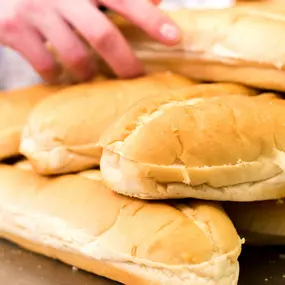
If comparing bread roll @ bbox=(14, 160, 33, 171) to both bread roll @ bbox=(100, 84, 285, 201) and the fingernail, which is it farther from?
the fingernail

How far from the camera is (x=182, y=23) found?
1075 mm

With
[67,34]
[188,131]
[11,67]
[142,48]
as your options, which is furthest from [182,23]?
[11,67]

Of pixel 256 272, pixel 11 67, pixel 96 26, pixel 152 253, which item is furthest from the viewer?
pixel 11 67

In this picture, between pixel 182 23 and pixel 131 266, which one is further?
pixel 182 23

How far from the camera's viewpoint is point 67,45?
1079 mm

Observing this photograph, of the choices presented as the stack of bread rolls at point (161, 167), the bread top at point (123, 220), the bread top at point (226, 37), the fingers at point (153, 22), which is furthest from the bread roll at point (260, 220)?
the fingers at point (153, 22)

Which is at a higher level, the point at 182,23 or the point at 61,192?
the point at 182,23

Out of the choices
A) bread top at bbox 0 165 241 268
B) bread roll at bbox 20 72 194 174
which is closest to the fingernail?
bread roll at bbox 20 72 194 174

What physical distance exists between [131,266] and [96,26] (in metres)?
0.48

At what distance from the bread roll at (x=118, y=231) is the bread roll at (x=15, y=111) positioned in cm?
6

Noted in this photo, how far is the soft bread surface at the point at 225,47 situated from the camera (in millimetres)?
955

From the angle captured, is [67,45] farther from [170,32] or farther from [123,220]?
[123,220]

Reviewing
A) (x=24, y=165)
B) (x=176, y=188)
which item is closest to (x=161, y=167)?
(x=176, y=188)

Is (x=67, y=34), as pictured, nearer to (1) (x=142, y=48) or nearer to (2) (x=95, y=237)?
(1) (x=142, y=48)
